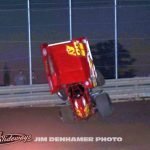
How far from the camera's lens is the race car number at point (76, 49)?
583 inches

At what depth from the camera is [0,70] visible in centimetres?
2092

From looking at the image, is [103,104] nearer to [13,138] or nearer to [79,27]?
[13,138]

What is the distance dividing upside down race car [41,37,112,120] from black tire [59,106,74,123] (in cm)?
11

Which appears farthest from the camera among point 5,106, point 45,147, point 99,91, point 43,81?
point 43,81

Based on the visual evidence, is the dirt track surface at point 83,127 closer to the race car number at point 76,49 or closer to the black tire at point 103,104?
the black tire at point 103,104

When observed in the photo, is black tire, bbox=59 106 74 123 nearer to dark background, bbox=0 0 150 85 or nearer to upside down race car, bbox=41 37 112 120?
upside down race car, bbox=41 37 112 120

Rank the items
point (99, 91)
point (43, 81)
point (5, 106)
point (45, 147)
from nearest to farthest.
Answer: point (45, 147), point (99, 91), point (5, 106), point (43, 81)

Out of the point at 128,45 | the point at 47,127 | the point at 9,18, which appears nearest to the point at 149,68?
the point at 128,45

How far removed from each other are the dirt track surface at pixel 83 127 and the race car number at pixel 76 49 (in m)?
1.72

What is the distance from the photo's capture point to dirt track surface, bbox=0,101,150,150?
45.9 ft

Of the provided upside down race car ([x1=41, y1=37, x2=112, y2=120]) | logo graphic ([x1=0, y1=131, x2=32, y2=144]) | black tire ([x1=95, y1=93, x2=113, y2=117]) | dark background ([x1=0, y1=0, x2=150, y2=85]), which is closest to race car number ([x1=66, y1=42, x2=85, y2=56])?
upside down race car ([x1=41, y1=37, x2=112, y2=120])

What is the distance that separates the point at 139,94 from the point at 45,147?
4.74 m

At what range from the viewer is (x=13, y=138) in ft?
47.8

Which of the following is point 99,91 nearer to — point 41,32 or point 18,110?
point 18,110
